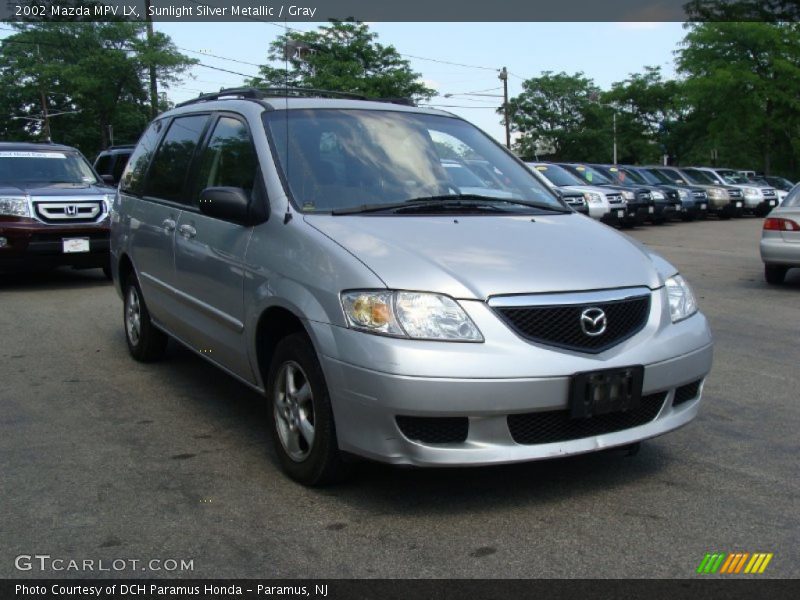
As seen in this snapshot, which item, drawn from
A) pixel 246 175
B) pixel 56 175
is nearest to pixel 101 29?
pixel 56 175

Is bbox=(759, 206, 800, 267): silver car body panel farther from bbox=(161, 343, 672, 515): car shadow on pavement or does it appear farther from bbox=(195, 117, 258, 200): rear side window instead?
bbox=(195, 117, 258, 200): rear side window

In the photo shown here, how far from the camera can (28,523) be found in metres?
3.61

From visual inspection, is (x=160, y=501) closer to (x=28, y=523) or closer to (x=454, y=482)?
(x=28, y=523)

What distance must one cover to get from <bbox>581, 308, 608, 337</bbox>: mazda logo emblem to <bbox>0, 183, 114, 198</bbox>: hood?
8.83 metres

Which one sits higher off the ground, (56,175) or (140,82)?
(140,82)

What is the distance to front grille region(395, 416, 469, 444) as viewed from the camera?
351 cm

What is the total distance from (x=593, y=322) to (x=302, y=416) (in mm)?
1358

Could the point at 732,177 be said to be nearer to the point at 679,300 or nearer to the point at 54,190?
the point at 54,190

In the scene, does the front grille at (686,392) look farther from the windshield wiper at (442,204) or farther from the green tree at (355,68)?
the green tree at (355,68)

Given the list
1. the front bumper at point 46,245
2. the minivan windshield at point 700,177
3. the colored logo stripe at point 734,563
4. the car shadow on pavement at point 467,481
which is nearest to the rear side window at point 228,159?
the car shadow on pavement at point 467,481

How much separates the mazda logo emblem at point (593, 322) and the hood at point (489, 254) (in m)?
0.11

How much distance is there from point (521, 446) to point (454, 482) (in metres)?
0.58

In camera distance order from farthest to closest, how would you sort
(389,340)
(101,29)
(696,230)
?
(101,29) → (696,230) → (389,340)

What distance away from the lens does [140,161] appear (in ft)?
21.7
